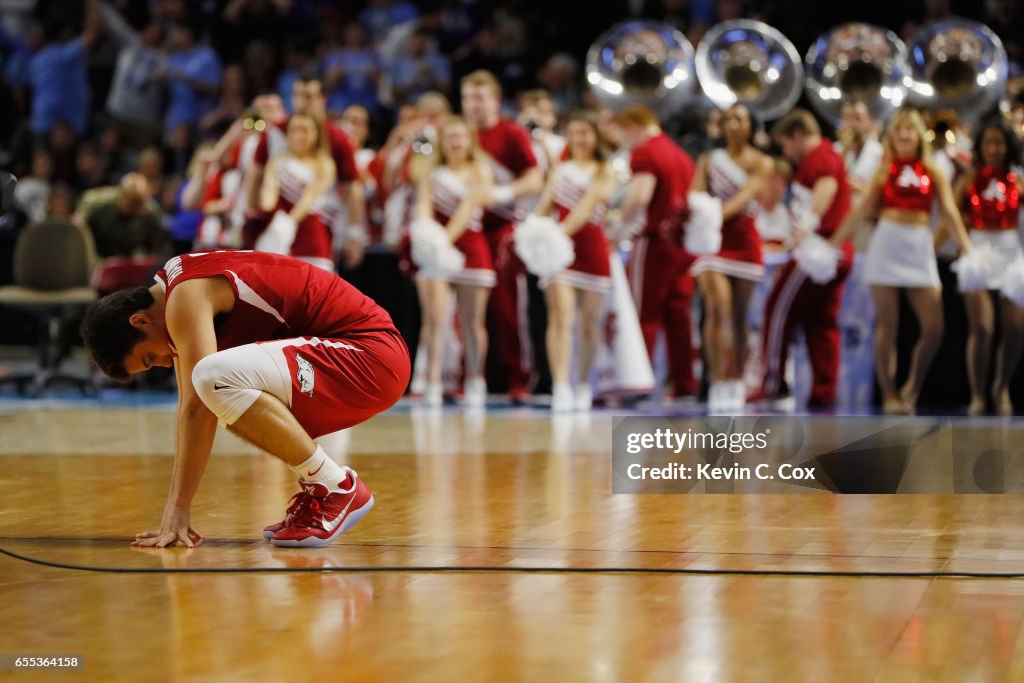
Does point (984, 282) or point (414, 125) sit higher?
point (414, 125)

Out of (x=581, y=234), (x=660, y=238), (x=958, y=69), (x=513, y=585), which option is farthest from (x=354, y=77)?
(x=513, y=585)

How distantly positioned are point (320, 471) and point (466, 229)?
16.5 ft

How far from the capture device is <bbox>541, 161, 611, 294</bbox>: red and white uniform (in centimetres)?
899

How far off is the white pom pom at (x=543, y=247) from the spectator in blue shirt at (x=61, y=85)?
6264 millimetres

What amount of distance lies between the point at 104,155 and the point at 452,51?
121 inches

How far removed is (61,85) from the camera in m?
13.7

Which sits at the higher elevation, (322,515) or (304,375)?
(304,375)

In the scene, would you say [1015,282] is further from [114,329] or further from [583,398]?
[114,329]

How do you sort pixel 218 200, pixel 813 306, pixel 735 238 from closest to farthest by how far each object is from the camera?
pixel 735 238, pixel 813 306, pixel 218 200

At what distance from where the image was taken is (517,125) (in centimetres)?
938

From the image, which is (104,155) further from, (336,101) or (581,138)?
(581,138)

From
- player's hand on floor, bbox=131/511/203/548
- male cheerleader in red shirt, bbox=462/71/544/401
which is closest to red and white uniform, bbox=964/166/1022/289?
male cheerleader in red shirt, bbox=462/71/544/401

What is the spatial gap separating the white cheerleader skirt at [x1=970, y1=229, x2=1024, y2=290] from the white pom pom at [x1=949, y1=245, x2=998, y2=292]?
2 centimetres

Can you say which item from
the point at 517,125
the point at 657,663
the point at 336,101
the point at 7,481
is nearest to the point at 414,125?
the point at 517,125
